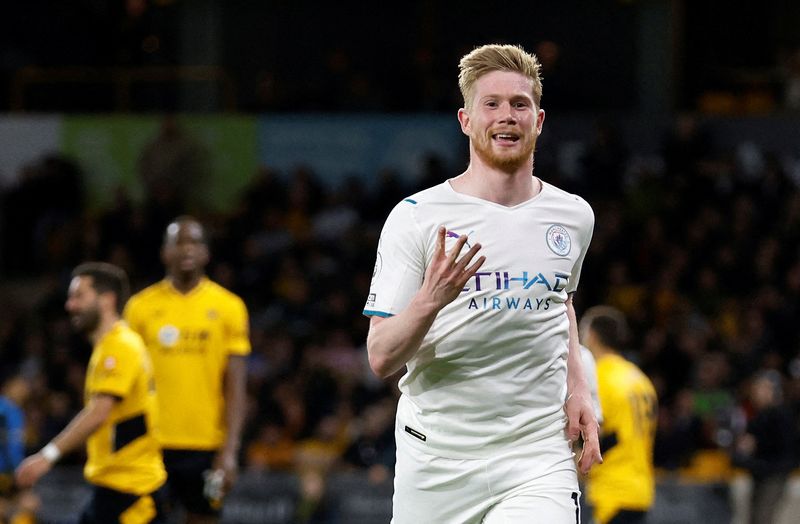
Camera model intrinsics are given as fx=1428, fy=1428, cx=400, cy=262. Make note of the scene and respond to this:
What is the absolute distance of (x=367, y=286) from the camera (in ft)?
51.3

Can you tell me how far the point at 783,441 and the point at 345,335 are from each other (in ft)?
16.4

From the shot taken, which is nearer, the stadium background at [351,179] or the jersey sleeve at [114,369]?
the jersey sleeve at [114,369]

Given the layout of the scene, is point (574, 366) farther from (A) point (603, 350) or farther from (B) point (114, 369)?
(A) point (603, 350)

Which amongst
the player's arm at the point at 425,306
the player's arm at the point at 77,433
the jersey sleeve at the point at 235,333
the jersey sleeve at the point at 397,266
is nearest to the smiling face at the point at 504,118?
the jersey sleeve at the point at 397,266

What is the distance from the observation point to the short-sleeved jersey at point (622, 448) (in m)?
8.51

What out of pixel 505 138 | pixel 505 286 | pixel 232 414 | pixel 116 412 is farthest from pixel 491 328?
pixel 232 414

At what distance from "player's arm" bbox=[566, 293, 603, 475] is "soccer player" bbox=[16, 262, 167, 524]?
10.3 feet

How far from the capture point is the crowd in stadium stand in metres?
12.8

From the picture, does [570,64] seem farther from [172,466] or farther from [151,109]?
[172,466]

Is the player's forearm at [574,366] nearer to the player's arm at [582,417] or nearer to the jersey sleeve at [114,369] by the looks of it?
the player's arm at [582,417]

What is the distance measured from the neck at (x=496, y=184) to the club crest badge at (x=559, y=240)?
14 cm

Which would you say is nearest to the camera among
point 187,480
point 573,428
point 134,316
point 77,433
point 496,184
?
point 496,184

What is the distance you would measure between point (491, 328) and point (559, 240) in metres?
0.38

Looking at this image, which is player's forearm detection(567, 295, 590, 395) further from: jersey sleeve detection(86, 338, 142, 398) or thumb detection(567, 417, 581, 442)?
jersey sleeve detection(86, 338, 142, 398)
